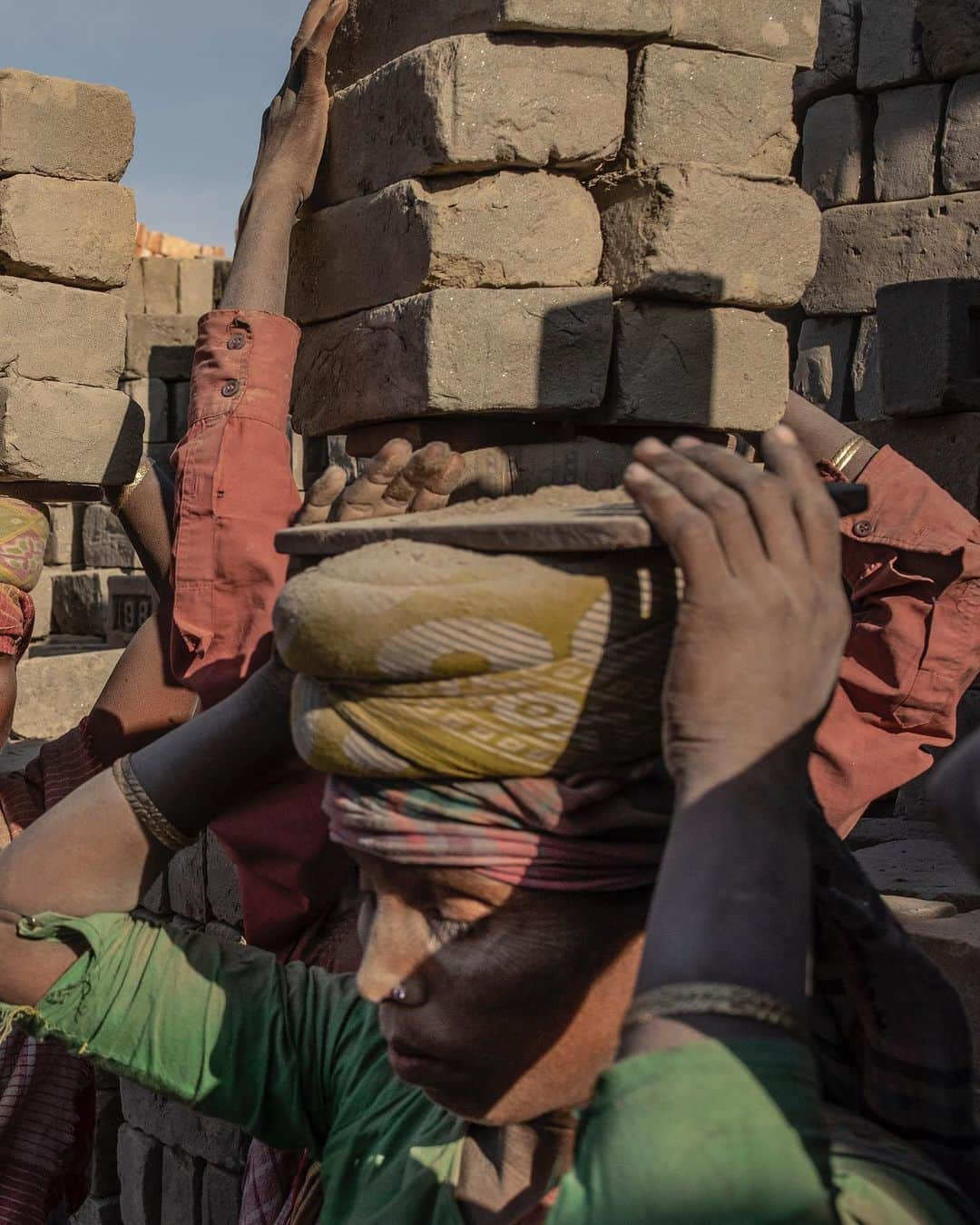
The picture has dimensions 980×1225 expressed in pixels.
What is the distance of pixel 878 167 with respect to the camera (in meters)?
8.77

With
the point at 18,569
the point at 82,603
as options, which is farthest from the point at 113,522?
the point at 18,569

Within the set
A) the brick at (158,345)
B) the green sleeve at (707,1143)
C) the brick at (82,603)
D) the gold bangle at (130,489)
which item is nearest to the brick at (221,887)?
the gold bangle at (130,489)

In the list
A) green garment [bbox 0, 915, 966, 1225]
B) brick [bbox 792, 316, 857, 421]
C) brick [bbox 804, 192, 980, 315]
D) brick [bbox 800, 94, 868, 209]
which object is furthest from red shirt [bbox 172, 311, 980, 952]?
brick [bbox 800, 94, 868, 209]

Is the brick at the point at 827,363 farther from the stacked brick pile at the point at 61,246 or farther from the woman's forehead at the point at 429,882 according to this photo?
the woman's forehead at the point at 429,882

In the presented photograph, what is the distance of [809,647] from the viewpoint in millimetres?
1246

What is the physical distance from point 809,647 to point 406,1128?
925 millimetres

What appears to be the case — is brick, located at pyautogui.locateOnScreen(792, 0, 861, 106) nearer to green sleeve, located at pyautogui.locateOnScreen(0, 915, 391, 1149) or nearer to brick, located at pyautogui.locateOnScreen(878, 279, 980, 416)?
brick, located at pyautogui.locateOnScreen(878, 279, 980, 416)

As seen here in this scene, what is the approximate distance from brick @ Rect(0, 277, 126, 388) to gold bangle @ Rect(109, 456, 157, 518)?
44.5 inches

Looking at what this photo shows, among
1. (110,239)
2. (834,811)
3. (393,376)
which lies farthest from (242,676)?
(110,239)

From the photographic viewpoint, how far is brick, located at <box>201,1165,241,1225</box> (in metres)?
4.22

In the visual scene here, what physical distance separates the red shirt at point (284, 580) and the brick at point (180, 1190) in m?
2.07

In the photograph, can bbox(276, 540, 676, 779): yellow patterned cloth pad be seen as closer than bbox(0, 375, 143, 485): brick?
Yes

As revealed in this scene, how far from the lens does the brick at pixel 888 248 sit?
8344 mm

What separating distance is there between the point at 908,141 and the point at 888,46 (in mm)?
592
